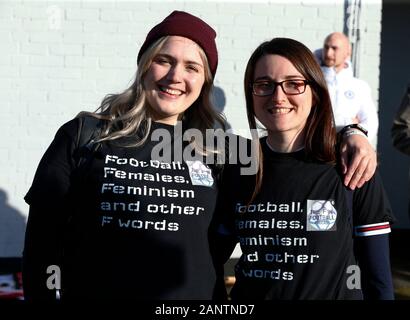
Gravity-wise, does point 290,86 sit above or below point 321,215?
above

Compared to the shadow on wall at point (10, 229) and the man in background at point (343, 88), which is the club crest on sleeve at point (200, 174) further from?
the shadow on wall at point (10, 229)

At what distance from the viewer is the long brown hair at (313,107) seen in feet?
6.23

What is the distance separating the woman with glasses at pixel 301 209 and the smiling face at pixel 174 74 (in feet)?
0.91

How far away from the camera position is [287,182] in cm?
189

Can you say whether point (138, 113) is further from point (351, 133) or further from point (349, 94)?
point (349, 94)

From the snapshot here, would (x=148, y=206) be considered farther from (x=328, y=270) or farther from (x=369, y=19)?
(x=369, y=19)

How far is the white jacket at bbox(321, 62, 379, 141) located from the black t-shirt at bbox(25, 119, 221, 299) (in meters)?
3.04

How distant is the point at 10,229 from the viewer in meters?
5.23

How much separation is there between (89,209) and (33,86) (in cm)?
354

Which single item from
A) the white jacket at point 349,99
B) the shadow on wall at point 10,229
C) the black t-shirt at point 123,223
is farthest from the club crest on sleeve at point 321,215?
the shadow on wall at point 10,229

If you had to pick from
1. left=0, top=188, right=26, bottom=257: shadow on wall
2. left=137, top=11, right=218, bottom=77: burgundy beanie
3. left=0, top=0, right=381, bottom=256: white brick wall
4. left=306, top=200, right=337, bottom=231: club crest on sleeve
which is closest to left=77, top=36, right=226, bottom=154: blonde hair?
left=137, top=11, right=218, bottom=77: burgundy beanie

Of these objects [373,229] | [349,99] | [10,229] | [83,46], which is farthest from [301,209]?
[10,229]

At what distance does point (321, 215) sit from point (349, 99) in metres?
3.20
